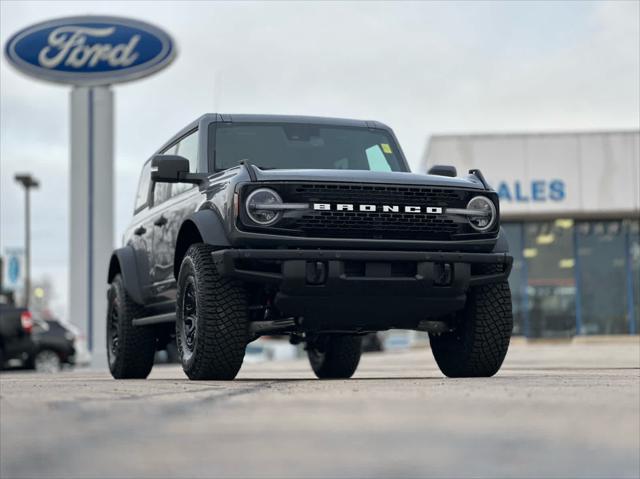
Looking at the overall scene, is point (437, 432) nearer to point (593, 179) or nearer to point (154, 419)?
point (154, 419)

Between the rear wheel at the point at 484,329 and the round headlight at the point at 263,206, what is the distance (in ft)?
4.90

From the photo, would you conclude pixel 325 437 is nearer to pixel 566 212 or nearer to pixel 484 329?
pixel 484 329

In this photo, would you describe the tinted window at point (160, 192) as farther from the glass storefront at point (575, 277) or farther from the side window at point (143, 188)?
the glass storefront at point (575, 277)

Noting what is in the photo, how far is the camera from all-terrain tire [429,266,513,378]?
22.9ft

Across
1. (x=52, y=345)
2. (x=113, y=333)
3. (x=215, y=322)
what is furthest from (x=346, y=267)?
(x=52, y=345)

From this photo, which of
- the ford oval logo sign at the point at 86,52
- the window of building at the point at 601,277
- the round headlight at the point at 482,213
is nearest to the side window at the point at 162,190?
the round headlight at the point at 482,213

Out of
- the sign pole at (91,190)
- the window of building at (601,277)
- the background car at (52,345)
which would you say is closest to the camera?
the background car at (52,345)

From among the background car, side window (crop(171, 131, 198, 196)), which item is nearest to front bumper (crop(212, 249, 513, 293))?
side window (crop(171, 131, 198, 196))

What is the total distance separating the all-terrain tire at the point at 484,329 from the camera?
698 cm

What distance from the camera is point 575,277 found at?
106ft

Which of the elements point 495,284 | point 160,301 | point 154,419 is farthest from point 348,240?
point 154,419

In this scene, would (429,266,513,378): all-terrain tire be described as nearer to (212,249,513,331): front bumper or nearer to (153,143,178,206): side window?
(212,249,513,331): front bumper

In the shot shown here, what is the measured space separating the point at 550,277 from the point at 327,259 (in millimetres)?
26940

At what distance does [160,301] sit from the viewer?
8.05 m
